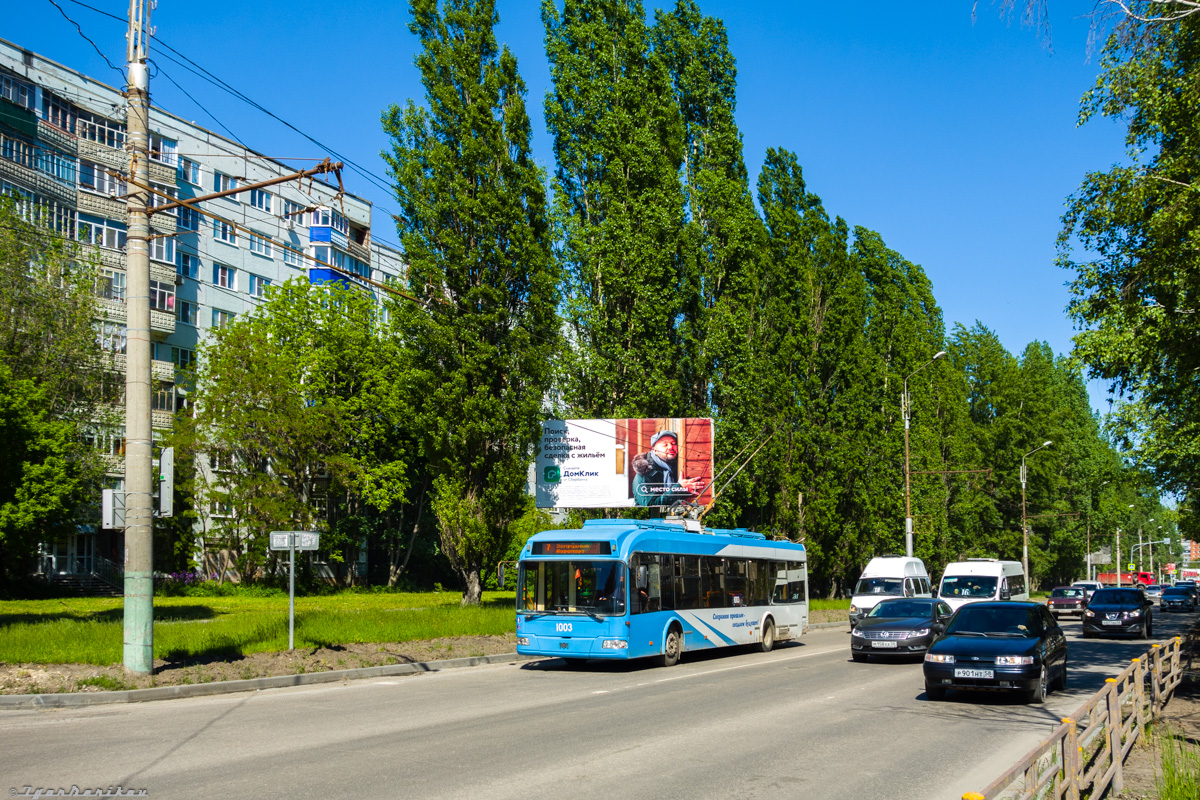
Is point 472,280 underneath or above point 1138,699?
above

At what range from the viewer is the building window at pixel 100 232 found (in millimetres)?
46688

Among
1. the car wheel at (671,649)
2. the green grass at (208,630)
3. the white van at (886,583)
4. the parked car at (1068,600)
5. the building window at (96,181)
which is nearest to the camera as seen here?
the green grass at (208,630)

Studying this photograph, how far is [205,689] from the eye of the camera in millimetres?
15195

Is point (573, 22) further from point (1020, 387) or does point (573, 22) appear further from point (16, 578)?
point (1020, 387)

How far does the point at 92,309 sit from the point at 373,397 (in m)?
14.1

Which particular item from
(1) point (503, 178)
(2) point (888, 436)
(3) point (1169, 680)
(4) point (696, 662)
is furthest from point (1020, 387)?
(3) point (1169, 680)

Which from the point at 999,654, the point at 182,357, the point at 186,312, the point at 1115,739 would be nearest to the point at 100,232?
the point at 186,312

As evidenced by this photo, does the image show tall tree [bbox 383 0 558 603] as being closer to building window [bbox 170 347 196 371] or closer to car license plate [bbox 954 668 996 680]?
car license plate [bbox 954 668 996 680]

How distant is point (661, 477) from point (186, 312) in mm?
31922

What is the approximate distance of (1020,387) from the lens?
78.8 meters

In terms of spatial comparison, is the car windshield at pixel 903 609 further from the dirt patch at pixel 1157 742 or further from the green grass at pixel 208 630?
the green grass at pixel 208 630

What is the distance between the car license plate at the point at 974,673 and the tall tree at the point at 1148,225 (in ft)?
18.4

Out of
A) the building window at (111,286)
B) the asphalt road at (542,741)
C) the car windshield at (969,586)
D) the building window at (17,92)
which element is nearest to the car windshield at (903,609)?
the asphalt road at (542,741)

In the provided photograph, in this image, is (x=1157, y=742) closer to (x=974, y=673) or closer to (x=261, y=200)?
(x=974, y=673)
